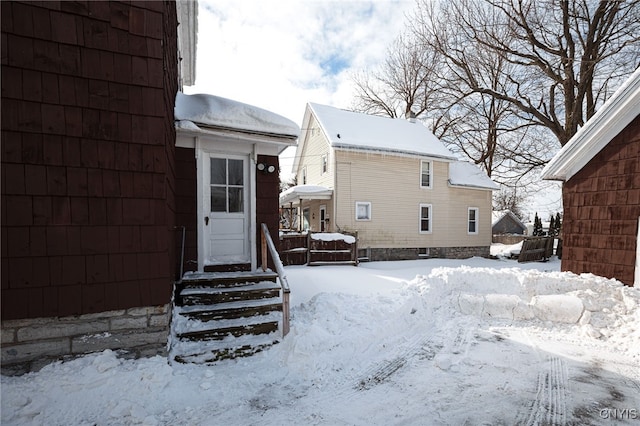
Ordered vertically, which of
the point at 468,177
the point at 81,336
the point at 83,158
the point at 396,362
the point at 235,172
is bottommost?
the point at 396,362

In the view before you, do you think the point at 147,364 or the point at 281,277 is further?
the point at 281,277

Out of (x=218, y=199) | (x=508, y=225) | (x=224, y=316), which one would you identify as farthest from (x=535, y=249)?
(x=508, y=225)

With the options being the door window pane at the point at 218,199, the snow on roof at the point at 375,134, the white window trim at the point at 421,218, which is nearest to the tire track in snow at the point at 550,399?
the door window pane at the point at 218,199

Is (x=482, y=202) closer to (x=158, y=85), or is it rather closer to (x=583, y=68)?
(x=583, y=68)

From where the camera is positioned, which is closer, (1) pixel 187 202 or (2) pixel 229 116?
(2) pixel 229 116

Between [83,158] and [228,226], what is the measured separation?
2.56 m

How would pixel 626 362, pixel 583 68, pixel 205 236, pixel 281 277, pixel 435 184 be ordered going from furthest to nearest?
pixel 435 184 → pixel 583 68 → pixel 205 236 → pixel 281 277 → pixel 626 362

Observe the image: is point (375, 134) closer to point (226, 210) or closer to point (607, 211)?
point (607, 211)

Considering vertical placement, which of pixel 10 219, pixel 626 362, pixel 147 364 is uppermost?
pixel 10 219

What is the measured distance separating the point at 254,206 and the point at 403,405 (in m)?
3.80

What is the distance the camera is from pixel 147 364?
3168 millimetres

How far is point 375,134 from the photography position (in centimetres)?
1460

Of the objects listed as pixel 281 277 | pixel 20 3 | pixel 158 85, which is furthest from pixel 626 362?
A: pixel 20 3

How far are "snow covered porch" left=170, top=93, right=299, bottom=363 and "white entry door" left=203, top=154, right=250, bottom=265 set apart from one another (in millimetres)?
17
